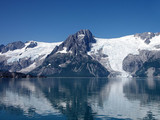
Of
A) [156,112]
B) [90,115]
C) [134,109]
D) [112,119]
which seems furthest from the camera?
[134,109]

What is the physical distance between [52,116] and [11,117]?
1182 centimetres

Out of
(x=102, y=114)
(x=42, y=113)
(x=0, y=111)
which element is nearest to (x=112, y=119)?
(x=102, y=114)

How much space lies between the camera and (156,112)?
7544cm

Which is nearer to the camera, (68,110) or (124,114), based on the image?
(124,114)

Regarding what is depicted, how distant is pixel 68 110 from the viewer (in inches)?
3088

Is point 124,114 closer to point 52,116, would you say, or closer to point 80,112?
point 80,112

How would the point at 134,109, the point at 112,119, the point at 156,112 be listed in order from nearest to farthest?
the point at 112,119 → the point at 156,112 → the point at 134,109

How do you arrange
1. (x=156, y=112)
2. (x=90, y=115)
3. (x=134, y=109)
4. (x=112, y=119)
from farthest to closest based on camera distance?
(x=134, y=109), (x=156, y=112), (x=90, y=115), (x=112, y=119)

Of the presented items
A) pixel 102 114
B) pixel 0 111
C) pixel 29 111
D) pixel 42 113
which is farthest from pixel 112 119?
pixel 0 111

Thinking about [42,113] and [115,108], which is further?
[115,108]

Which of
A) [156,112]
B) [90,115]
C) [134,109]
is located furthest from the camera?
[134,109]

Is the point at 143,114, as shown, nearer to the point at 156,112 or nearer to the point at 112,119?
the point at 156,112

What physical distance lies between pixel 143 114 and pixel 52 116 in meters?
28.6

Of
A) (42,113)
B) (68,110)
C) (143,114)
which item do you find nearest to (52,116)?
(42,113)
